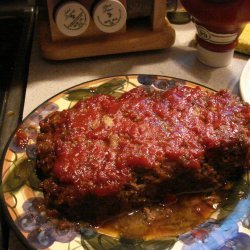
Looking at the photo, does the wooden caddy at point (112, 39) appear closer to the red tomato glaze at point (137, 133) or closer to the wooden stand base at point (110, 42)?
the wooden stand base at point (110, 42)

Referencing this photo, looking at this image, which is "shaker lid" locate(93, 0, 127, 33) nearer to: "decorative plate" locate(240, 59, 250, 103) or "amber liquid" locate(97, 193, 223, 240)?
"decorative plate" locate(240, 59, 250, 103)

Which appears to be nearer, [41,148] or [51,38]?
[41,148]

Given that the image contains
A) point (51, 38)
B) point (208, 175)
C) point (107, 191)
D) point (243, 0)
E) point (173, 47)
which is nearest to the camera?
point (107, 191)

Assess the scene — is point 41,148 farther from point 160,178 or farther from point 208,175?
point 208,175

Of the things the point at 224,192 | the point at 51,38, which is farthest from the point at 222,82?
the point at 51,38

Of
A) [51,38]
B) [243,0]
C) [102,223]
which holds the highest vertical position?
[243,0]

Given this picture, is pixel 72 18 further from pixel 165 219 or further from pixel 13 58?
pixel 165 219
